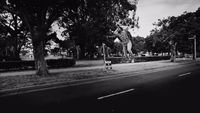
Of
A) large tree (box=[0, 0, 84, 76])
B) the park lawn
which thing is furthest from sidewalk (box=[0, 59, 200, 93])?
large tree (box=[0, 0, 84, 76])

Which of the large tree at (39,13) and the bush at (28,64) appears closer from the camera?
the large tree at (39,13)

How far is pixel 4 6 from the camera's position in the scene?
41.1 ft

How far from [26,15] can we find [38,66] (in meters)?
4.04

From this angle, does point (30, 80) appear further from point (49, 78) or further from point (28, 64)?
point (28, 64)

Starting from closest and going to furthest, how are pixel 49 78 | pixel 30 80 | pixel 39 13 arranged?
pixel 30 80, pixel 49 78, pixel 39 13

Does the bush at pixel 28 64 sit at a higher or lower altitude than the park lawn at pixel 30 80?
higher

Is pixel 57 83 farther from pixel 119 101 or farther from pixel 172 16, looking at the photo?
pixel 172 16

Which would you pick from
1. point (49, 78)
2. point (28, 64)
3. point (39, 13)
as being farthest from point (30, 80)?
point (28, 64)

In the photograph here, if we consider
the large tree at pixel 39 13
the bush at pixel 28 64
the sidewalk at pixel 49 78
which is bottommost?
the sidewalk at pixel 49 78

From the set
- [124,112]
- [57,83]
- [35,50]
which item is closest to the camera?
[124,112]

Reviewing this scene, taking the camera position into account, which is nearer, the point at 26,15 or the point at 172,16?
the point at 26,15

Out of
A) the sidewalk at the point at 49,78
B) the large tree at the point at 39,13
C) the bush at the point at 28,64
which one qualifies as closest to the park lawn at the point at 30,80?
the sidewalk at the point at 49,78

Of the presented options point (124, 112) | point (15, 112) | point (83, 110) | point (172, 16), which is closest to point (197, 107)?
point (124, 112)

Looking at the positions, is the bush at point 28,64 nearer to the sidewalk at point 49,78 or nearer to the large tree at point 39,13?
the sidewalk at point 49,78
